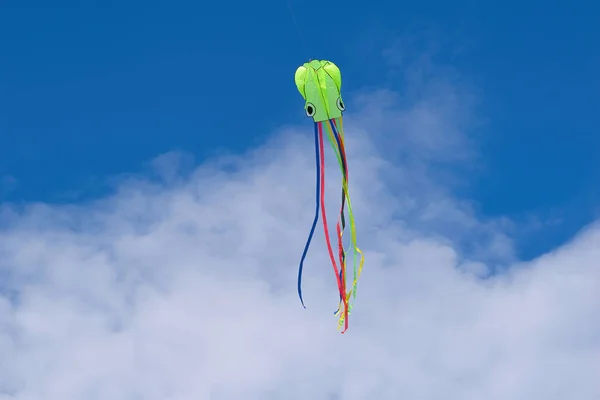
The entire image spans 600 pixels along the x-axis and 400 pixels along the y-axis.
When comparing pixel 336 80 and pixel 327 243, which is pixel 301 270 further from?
pixel 336 80

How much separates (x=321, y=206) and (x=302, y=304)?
4.51m

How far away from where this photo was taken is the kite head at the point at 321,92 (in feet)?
96.9

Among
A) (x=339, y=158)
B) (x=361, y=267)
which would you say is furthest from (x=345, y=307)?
(x=339, y=158)

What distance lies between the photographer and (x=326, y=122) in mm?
30125

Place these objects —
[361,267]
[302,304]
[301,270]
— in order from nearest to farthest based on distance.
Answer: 1. [302,304]
2. [301,270]
3. [361,267]

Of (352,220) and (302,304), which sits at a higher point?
(352,220)

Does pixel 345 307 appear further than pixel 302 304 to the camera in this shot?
Yes

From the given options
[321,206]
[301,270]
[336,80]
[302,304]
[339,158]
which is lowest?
[302,304]

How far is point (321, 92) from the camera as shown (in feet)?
96.8

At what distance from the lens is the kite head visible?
1163 inches

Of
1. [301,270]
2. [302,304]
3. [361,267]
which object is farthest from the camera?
[361,267]

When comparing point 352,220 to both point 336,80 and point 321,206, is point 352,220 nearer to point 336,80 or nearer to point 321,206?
point 321,206

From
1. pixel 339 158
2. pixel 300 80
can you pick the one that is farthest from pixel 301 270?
pixel 300 80

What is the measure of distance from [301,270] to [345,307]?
2632 mm
